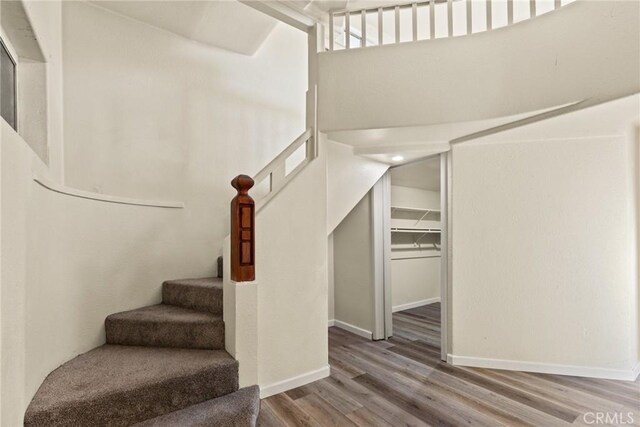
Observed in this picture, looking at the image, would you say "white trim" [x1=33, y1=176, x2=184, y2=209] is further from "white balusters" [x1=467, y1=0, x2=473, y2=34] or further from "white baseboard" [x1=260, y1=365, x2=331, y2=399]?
"white balusters" [x1=467, y1=0, x2=473, y2=34]

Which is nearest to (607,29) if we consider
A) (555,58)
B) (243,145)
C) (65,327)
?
(555,58)

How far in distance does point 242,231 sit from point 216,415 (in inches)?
37.9

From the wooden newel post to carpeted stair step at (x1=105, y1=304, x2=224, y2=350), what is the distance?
39 cm

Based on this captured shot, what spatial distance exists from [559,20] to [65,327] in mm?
3308

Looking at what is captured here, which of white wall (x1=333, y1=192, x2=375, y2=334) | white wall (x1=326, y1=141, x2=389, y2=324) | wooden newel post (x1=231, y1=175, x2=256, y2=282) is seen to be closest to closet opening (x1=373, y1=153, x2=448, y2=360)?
white wall (x1=333, y1=192, x2=375, y2=334)

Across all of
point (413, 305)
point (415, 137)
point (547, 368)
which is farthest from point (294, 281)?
point (413, 305)

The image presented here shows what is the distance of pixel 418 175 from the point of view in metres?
4.00

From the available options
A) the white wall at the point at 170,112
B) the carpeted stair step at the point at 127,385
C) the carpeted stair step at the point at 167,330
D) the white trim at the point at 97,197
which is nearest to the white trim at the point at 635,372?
the carpeted stair step at the point at 127,385

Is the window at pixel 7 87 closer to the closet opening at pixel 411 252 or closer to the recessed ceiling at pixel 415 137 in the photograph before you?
the recessed ceiling at pixel 415 137

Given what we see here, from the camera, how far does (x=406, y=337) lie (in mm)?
3344

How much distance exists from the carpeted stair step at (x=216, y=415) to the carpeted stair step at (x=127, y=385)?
48 mm

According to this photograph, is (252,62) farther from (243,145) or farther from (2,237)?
(2,237)

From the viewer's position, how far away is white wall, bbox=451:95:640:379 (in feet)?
7.75

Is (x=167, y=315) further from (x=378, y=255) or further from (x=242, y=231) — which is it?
(x=378, y=255)
